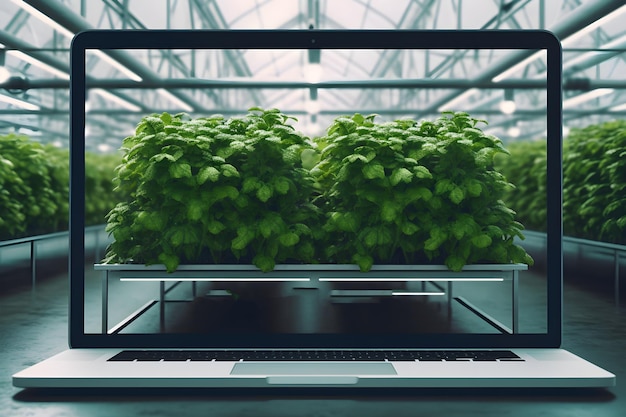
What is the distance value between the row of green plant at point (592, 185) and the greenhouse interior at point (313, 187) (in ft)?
0.09

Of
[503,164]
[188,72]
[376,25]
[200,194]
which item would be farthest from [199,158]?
[188,72]

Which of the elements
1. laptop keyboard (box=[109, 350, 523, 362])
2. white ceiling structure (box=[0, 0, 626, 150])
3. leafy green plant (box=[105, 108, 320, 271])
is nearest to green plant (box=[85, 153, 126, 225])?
white ceiling structure (box=[0, 0, 626, 150])

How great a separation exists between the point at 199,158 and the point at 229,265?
0.77 m

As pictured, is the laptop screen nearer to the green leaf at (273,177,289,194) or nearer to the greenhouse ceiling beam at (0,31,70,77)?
the green leaf at (273,177,289,194)

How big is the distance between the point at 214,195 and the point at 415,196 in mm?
1383

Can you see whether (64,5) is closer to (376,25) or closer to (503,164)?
(376,25)

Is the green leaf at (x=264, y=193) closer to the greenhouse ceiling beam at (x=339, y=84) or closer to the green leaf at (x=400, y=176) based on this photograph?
the green leaf at (x=400, y=176)

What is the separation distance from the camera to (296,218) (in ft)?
15.4

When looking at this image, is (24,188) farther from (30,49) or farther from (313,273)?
(313,273)

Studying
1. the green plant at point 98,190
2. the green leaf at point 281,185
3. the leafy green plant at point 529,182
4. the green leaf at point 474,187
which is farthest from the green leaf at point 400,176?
the green plant at point 98,190

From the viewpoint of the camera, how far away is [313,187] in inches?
→ 190

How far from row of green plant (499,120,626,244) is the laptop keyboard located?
4.50m

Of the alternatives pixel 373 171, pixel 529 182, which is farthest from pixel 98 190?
pixel 373 171

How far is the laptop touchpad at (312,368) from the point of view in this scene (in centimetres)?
375
